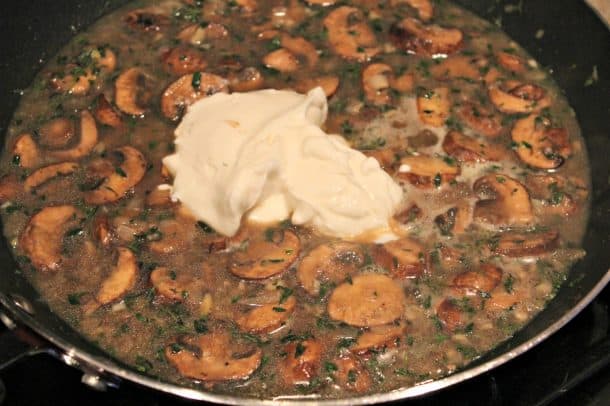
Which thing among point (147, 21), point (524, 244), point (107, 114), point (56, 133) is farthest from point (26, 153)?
point (524, 244)

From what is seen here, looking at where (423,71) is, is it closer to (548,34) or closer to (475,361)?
(548,34)

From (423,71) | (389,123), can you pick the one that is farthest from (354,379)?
(423,71)

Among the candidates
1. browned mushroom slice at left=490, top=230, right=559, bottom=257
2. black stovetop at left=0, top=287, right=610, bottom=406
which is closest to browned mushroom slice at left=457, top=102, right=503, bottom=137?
browned mushroom slice at left=490, top=230, right=559, bottom=257

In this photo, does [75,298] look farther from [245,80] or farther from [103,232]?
[245,80]

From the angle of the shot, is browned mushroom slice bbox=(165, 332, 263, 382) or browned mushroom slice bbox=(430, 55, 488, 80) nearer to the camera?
browned mushroom slice bbox=(165, 332, 263, 382)

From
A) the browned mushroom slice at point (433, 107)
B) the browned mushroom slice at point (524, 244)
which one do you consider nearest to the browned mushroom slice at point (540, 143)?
the browned mushroom slice at point (433, 107)

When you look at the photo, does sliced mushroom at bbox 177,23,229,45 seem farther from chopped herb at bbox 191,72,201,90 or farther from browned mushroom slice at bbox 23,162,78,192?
browned mushroom slice at bbox 23,162,78,192
